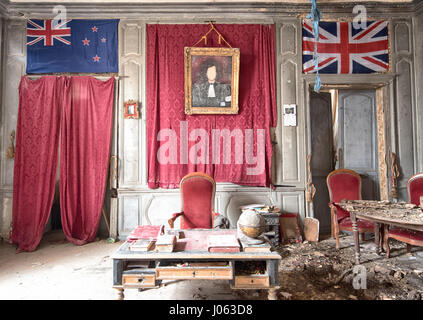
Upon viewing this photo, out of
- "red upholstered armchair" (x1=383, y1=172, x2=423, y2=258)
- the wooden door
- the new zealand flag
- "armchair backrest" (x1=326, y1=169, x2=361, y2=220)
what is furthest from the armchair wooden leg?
the new zealand flag

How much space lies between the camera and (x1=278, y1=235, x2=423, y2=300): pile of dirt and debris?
2422mm

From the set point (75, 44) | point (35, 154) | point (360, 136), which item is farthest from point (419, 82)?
point (35, 154)

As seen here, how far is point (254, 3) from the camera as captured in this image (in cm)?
429

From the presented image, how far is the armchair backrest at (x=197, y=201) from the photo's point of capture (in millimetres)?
3275

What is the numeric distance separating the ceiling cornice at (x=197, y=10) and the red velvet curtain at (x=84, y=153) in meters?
1.25

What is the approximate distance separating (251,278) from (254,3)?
14.6ft

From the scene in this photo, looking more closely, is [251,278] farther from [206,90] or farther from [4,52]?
[4,52]

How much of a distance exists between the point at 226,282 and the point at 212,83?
312 cm

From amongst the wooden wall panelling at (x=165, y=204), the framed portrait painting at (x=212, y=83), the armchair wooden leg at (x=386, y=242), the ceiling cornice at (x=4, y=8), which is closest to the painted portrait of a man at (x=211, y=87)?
the framed portrait painting at (x=212, y=83)

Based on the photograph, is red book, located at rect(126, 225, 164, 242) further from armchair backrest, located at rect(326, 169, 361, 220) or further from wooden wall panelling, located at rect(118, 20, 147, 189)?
armchair backrest, located at rect(326, 169, 361, 220)

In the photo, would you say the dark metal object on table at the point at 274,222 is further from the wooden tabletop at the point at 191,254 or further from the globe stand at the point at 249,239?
the wooden tabletop at the point at 191,254

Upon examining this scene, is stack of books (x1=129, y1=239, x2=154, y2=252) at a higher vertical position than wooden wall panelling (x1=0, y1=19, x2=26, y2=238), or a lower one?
lower

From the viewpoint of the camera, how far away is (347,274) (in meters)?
2.81

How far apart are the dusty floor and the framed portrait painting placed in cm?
257
